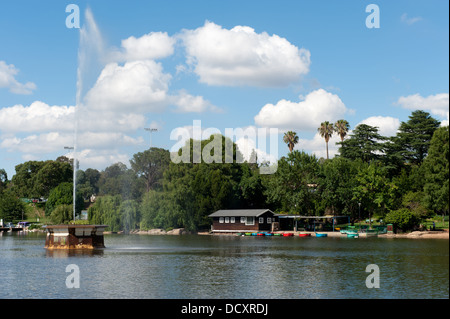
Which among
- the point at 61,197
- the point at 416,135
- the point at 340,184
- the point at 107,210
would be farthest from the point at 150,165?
the point at 416,135

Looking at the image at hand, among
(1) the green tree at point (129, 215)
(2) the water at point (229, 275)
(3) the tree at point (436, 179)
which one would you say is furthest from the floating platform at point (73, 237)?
(1) the green tree at point (129, 215)

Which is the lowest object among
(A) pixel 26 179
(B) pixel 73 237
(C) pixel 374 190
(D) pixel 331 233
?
(D) pixel 331 233

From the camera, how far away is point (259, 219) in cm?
11056

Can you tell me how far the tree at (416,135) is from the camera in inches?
4181

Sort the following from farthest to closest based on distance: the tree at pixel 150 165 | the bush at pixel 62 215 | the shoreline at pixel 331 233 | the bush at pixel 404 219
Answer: the tree at pixel 150 165 < the bush at pixel 62 215 < the bush at pixel 404 219 < the shoreline at pixel 331 233

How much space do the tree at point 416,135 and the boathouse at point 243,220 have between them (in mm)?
33329

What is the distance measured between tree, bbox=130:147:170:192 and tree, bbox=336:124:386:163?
155ft

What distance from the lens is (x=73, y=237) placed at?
201 ft

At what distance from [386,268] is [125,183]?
82.4 metres

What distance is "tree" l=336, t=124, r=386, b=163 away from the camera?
11275 cm

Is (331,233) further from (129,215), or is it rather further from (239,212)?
(129,215)

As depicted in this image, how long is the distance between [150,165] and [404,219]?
68.0m

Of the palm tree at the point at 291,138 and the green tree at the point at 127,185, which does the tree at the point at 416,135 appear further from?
the green tree at the point at 127,185

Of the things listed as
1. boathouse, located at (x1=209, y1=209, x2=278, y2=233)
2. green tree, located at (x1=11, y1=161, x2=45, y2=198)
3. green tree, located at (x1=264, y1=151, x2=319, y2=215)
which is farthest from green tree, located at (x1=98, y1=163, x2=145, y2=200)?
green tree, located at (x1=11, y1=161, x2=45, y2=198)
